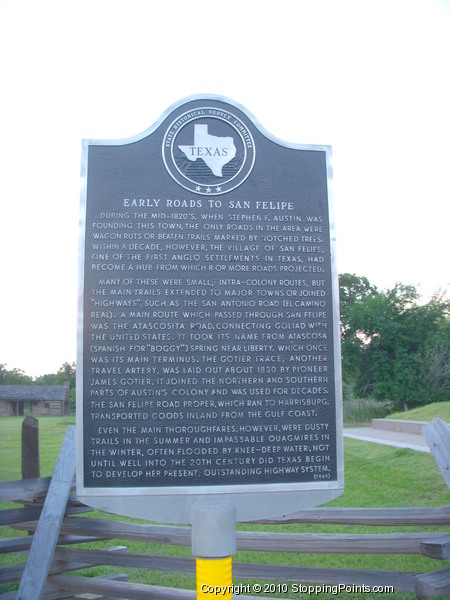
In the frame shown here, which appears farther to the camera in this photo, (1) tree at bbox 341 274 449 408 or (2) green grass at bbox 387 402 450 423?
(1) tree at bbox 341 274 449 408

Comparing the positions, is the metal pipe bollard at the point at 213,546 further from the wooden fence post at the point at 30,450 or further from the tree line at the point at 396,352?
the tree line at the point at 396,352

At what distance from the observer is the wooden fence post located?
5.16 m

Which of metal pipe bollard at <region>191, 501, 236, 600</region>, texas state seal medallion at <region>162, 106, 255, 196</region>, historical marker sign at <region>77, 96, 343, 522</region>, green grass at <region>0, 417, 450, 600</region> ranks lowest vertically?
green grass at <region>0, 417, 450, 600</region>

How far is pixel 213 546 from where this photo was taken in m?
3.11

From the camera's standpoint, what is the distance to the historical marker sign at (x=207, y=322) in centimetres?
342

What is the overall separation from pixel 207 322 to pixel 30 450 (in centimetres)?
278

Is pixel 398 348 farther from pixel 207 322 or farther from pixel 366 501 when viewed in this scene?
pixel 207 322

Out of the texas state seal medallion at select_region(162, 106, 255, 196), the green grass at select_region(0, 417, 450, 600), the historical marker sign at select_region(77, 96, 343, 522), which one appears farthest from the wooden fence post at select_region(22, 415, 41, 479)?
the texas state seal medallion at select_region(162, 106, 255, 196)

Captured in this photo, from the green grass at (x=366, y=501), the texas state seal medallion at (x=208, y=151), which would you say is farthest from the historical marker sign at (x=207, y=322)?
the green grass at (x=366, y=501)

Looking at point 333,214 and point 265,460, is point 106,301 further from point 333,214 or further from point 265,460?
point 333,214

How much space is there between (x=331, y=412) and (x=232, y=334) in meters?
0.86

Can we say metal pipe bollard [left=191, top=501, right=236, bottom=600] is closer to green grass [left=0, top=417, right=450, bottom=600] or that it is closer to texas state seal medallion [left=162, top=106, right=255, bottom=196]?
texas state seal medallion [left=162, top=106, right=255, bottom=196]

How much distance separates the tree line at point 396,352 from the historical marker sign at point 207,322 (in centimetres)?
3373

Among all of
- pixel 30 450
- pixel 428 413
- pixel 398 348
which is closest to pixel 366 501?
pixel 30 450
